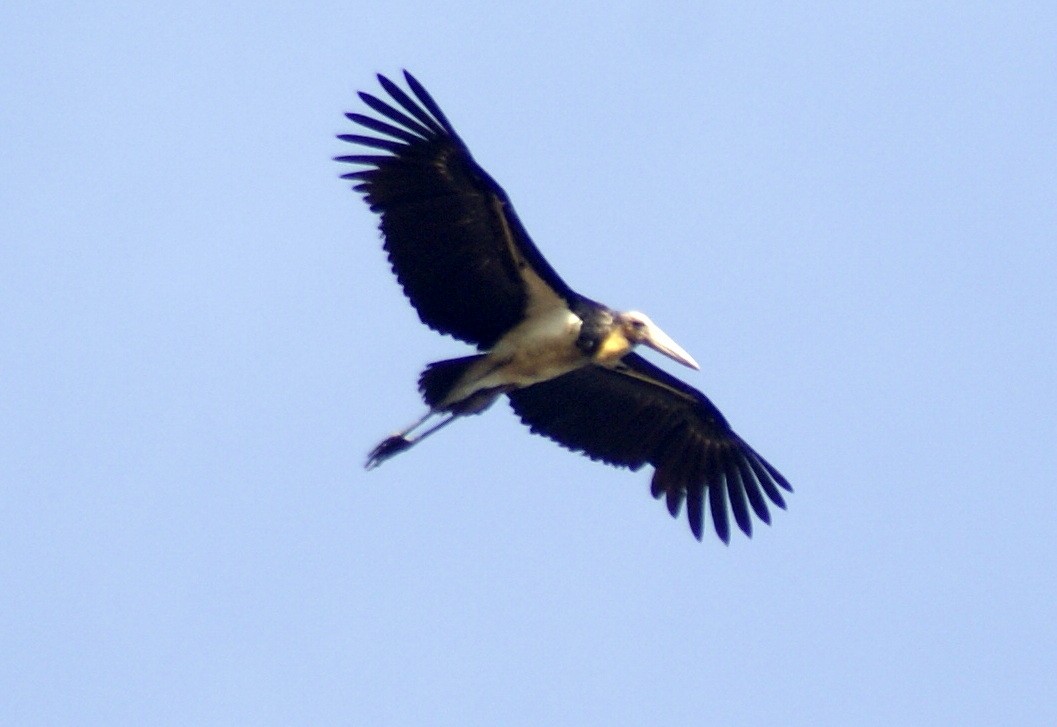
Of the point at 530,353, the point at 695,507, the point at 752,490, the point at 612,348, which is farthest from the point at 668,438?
the point at 530,353

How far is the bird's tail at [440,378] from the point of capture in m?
16.9

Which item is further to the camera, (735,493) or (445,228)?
(735,493)

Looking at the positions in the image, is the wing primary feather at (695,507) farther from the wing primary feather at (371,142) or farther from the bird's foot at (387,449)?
the wing primary feather at (371,142)

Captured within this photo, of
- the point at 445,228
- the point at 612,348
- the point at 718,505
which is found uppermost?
the point at 445,228

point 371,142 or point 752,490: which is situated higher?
point 371,142

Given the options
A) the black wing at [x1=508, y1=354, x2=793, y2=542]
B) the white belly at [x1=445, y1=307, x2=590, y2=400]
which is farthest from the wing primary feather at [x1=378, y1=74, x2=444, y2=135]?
the black wing at [x1=508, y1=354, x2=793, y2=542]

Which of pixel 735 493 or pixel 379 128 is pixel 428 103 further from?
pixel 735 493

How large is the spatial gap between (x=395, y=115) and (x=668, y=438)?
14.2 feet

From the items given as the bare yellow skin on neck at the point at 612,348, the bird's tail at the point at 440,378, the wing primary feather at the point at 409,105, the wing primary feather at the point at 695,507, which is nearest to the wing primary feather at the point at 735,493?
the wing primary feather at the point at 695,507

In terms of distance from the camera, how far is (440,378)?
1694 cm

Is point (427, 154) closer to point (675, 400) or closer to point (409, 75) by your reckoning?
point (409, 75)

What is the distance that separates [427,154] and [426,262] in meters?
0.91

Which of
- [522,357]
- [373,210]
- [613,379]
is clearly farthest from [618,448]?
[373,210]

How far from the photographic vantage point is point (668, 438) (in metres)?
18.7
